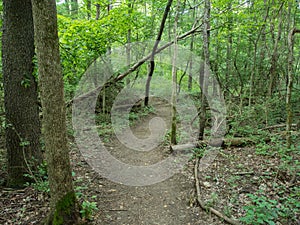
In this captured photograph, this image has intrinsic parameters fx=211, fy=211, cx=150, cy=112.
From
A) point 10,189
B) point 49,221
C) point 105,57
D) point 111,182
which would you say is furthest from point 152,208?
point 105,57

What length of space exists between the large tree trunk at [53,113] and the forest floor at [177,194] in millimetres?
538

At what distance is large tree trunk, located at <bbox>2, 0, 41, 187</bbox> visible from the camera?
4.07m

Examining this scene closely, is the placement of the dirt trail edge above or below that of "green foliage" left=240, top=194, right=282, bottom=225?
below

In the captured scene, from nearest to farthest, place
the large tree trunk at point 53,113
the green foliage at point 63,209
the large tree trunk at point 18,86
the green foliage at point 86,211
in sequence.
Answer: the large tree trunk at point 53,113 → the green foliage at point 63,209 → the green foliage at point 86,211 → the large tree trunk at point 18,86

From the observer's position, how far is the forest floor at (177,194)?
3.84 metres

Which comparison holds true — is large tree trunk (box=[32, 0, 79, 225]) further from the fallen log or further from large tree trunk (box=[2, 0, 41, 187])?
the fallen log

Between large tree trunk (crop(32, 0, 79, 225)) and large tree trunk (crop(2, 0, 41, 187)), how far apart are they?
1.21m

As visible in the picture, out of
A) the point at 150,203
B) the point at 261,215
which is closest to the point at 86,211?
the point at 150,203

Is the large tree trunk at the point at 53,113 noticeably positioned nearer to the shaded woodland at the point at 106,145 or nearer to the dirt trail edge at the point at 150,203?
the shaded woodland at the point at 106,145

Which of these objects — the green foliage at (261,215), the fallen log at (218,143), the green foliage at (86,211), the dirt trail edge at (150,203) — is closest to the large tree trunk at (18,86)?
the green foliage at (86,211)

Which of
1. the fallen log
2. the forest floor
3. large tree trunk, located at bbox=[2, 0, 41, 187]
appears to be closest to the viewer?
the forest floor

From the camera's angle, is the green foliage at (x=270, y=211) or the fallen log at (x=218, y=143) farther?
the fallen log at (x=218, y=143)

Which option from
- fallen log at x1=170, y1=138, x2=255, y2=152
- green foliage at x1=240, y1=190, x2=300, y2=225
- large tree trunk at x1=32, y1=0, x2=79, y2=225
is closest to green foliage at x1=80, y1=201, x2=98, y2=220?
large tree trunk at x1=32, y1=0, x2=79, y2=225

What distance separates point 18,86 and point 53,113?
68.0 inches
